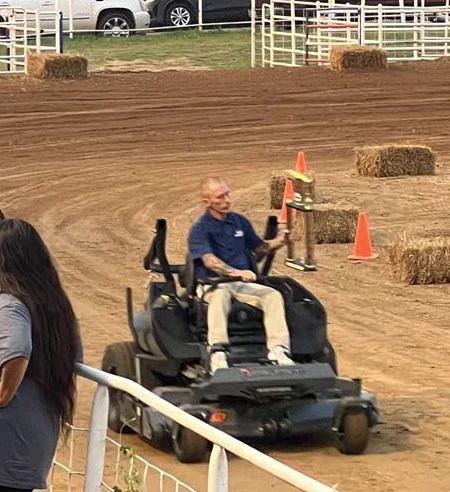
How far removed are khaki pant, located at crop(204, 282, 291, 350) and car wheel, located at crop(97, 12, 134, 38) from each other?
28.1 meters

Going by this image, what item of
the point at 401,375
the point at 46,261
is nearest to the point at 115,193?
the point at 401,375

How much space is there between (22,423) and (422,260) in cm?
Answer: 878

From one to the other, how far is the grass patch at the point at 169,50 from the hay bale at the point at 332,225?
15378 millimetres

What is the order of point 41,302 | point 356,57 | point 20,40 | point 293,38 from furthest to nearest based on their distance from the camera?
point 293,38 < point 20,40 < point 356,57 < point 41,302

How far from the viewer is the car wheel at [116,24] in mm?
36531

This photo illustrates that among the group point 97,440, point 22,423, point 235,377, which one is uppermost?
point 22,423

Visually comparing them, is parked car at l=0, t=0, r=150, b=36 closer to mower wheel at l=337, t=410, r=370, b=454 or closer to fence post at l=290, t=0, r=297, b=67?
fence post at l=290, t=0, r=297, b=67

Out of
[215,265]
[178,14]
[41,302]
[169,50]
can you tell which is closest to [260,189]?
[215,265]

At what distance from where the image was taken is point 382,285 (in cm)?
1344

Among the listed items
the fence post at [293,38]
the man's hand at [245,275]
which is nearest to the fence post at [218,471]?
the man's hand at [245,275]

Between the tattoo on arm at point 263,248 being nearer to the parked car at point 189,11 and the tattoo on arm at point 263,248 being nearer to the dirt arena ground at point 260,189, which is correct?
the dirt arena ground at point 260,189

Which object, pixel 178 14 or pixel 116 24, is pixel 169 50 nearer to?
pixel 116 24

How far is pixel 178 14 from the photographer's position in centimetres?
3806

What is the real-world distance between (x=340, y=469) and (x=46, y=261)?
359 cm
